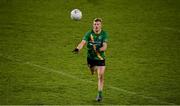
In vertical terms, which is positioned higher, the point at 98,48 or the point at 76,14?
the point at 76,14

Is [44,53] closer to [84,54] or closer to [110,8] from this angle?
[84,54]

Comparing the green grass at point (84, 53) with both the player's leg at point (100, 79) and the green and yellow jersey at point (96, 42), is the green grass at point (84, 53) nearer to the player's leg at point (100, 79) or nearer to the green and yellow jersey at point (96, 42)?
the player's leg at point (100, 79)

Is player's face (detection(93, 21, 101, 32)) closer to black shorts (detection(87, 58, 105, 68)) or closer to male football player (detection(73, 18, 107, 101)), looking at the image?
male football player (detection(73, 18, 107, 101))

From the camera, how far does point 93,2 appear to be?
30781 millimetres

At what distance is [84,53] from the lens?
22.6 meters

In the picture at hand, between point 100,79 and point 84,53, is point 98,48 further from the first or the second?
point 84,53

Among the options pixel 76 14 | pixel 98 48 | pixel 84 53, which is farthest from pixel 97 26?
pixel 84 53

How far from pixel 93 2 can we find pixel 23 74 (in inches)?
480

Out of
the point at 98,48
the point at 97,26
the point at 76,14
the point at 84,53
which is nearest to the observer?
the point at 97,26

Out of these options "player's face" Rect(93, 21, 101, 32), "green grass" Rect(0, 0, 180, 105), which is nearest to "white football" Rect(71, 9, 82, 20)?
"green grass" Rect(0, 0, 180, 105)

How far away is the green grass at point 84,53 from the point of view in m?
17.2

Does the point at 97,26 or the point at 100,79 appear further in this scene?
the point at 100,79

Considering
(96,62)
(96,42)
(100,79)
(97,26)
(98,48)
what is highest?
(97,26)

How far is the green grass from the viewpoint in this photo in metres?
17.2
